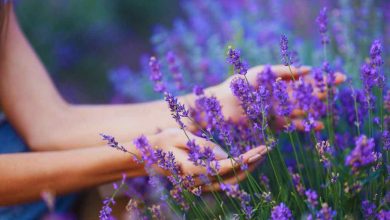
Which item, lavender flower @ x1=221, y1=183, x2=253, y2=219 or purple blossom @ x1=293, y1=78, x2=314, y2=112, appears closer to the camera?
lavender flower @ x1=221, y1=183, x2=253, y2=219

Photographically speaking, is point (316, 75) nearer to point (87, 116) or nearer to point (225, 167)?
point (225, 167)

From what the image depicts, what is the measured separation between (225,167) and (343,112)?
19.8 inches

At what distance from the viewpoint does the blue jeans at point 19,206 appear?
5.93 ft

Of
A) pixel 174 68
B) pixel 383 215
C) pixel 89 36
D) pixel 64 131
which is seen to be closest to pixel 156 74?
pixel 174 68

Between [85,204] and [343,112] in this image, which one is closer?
[343,112]

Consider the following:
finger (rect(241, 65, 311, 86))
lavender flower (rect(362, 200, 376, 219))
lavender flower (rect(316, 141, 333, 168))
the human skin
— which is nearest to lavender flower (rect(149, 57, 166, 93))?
the human skin

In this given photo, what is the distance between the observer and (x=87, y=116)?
1828mm

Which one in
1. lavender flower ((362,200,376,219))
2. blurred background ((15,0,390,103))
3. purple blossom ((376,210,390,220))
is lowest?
purple blossom ((376,210,390,220))

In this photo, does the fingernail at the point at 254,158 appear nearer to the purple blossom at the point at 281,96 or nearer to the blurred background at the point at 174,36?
the purple blossom at the point at 281,96

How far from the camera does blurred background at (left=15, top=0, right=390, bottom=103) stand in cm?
229

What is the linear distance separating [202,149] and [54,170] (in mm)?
465

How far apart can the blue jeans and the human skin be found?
0.46 feet

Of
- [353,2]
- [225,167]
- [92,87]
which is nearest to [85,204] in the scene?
[225,167]

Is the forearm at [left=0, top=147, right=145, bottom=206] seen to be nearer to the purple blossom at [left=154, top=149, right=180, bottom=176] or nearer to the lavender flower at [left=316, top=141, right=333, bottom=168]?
the purple blossom at [left=154, top=149, right=180, bottom=176]
